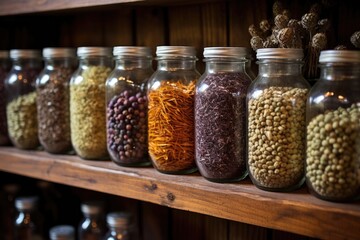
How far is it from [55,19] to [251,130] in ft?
2.73

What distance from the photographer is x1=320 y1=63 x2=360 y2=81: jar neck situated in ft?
2.57

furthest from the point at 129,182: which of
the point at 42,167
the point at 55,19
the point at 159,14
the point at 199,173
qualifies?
the point at 55,19

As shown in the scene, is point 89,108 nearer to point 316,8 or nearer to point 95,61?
point 95,61

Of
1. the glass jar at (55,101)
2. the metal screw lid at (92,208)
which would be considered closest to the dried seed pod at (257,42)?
the glass jar at (55,101)

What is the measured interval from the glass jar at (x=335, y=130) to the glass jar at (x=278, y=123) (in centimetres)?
3

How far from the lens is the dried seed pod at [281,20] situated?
855mm

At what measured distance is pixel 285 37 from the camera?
842mm

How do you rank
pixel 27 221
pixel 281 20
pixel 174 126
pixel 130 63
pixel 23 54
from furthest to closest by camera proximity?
pixel 27 221, pixel 23 54, pixel 130 63, pixel 174 126, pixel 281 20

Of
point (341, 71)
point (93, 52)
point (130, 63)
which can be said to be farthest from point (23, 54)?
point (341, 71)

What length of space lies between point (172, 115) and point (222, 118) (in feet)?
0.38

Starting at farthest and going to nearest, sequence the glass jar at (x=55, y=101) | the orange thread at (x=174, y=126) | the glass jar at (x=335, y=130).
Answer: the glass jar at (x=55, y=101) < the orange thread at (x=174, y=126) < the glass jar at (x=335, y=130)

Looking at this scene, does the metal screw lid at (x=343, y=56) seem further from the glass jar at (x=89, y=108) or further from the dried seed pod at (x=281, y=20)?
the glass jar at (x=89, y=108)

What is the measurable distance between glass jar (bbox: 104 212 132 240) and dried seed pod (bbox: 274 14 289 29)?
1.90 feet

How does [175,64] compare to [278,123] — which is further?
[175,64]
